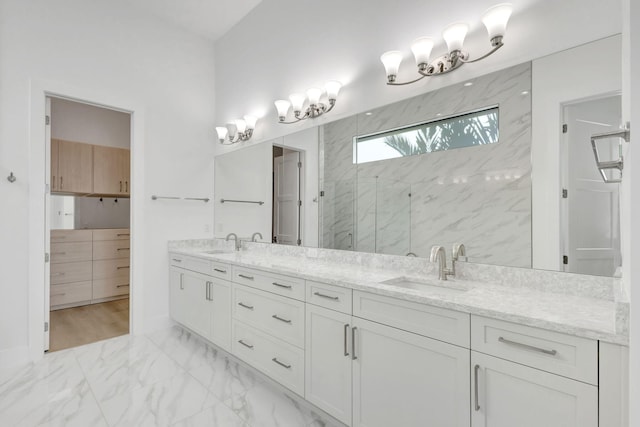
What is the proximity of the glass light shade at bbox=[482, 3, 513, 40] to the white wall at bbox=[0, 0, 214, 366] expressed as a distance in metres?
3.10

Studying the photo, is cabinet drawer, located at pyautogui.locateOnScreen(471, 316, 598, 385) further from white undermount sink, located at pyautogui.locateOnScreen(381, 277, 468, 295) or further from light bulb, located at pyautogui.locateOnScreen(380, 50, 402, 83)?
light bulb, located at pyautogui.locateOnScreen(380, 50, 402, 83)

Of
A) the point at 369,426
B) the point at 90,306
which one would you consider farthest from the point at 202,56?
the point at 369,426

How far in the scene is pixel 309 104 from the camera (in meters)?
2.68

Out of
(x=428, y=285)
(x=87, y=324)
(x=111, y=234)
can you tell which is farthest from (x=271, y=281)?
(x=111, y=234)

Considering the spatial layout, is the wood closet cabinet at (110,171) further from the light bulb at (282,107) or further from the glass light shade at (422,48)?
the glass light shade at (422,48)

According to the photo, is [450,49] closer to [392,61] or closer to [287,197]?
[392,61]

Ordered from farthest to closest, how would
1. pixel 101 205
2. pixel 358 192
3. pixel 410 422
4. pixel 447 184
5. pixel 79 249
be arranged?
1. pixel 101 205
2. pixel 79 249
3. pixel 358 192
4. pixel 447 184
5. pixel 410 422

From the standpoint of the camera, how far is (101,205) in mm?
4746

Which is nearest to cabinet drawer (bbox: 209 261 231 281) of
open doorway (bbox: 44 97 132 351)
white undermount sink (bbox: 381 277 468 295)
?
white undermount sink (bbox: 381 277 468 295)

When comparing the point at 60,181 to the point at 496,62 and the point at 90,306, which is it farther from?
the point at 496,62

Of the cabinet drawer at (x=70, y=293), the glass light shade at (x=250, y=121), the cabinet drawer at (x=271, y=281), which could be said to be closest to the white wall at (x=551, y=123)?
the cabinet drawer at (x=271, y=281)

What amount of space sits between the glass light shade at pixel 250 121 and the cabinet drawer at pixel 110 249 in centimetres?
274

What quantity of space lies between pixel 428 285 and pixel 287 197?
157cm

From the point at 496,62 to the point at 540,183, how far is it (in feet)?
2.31
